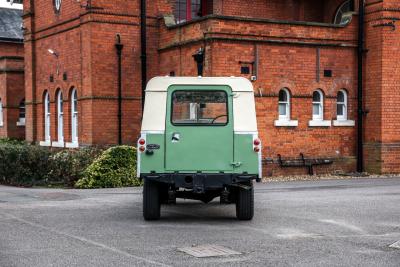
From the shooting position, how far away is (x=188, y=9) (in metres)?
26.5

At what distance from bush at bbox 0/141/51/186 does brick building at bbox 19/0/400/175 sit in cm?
442

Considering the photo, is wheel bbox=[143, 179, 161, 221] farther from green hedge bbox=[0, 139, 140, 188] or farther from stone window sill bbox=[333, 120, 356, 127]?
stone window sill bbox=[333, 120, 356, 127]

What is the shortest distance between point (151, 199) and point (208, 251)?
290 centimetres

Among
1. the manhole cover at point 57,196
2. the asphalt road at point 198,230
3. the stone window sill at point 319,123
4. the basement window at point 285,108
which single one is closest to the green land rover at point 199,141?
the asphalt road at point 198,230

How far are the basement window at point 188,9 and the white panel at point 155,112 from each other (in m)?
14.7

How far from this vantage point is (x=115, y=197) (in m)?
15.9

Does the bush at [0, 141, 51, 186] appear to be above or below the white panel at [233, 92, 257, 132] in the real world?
below

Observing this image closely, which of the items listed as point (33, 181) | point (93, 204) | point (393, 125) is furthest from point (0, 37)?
point (93, 204)

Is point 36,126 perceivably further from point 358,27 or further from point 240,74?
point 358,27

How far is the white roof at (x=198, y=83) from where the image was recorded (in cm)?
1175

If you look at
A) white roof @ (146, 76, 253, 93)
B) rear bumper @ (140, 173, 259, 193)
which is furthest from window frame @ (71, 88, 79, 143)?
rear bumper @ (140, 173, 259, 193)

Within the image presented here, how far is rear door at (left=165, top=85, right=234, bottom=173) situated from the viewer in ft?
38.1

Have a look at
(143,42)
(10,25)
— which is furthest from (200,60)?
(10,25)

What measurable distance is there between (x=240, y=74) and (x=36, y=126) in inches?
457
